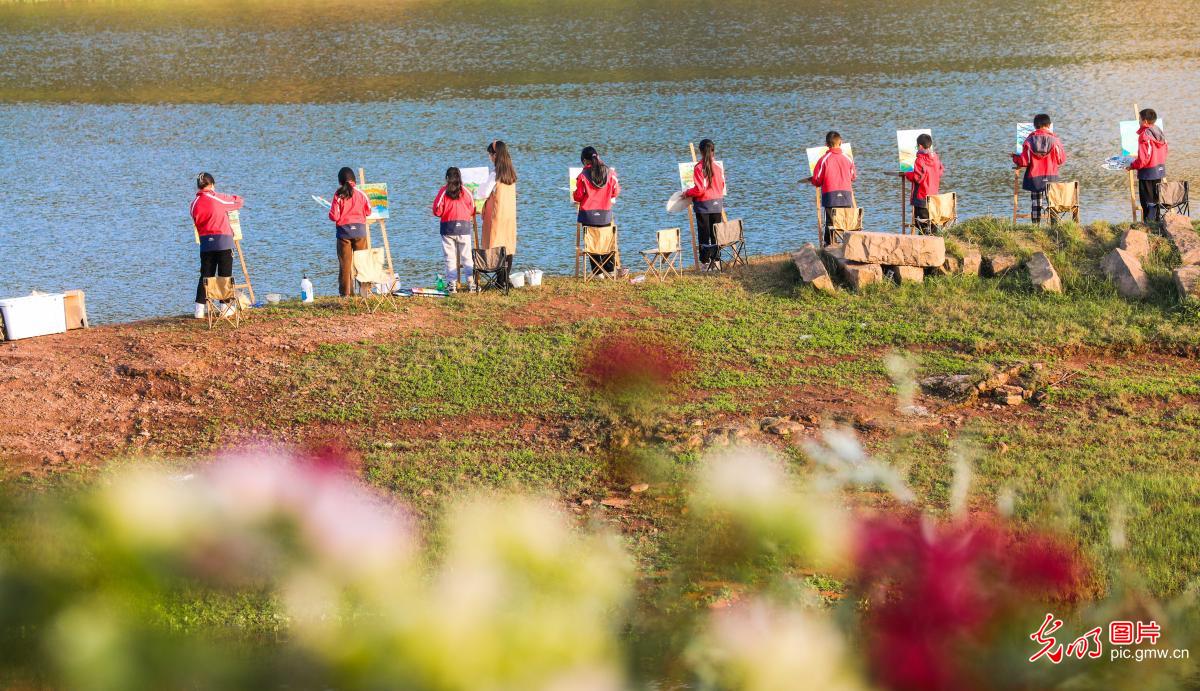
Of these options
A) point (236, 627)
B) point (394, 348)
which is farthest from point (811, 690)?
point (394, 348)

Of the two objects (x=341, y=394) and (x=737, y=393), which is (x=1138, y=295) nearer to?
(x=737, y=393)

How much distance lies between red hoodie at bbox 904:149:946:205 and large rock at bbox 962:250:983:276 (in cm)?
190

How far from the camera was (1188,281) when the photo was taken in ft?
41.7

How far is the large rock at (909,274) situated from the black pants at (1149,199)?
4.16 m

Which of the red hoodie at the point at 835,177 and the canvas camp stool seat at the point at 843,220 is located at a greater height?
the red hoodie at the point at 835,177

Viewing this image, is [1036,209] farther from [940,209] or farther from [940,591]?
[940,591]

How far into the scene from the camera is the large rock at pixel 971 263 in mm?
13938

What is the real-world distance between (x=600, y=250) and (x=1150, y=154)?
23.1 ft

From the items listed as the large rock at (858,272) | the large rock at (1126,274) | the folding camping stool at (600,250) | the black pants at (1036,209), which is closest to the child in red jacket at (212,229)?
the folding camping stool at (600,250)

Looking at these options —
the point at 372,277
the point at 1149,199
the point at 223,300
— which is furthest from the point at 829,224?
the point at 223,300

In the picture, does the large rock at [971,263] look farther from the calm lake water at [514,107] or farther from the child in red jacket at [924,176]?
the calm lake water at [514,107]

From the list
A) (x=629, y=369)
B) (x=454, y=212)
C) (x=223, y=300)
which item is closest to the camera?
(x=629, y=369)

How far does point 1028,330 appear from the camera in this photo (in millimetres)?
12406

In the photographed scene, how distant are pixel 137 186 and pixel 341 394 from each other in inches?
521
